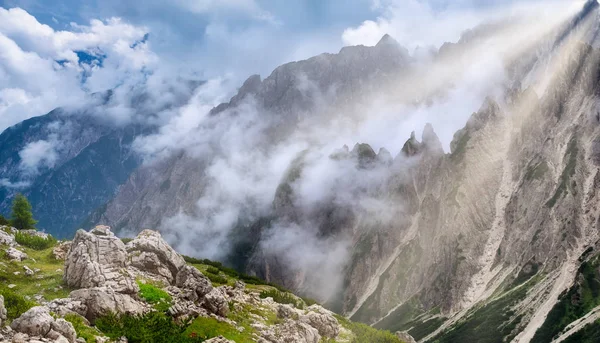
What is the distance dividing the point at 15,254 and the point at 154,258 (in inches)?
638

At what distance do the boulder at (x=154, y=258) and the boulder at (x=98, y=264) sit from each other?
2744 millimetres

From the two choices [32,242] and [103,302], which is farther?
[32,242]

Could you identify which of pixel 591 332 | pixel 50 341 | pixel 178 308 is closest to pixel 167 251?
pixel 178 308

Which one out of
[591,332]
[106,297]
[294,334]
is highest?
[106,297]

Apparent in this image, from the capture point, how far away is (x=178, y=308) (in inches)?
1688

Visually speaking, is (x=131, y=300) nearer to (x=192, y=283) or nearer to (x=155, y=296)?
(x=155, y=296)

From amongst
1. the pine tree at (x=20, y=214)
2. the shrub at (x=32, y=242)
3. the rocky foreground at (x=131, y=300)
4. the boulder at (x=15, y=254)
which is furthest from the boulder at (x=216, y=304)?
the pine tree at (x=20, y=214)

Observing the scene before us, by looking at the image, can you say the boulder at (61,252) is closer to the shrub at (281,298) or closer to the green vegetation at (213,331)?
the green vegetation at (213,331)

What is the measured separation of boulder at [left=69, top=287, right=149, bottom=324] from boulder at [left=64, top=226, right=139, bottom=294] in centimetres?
193

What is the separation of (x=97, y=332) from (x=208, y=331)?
10.7 meters

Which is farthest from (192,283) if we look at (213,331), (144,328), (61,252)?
(61,252)

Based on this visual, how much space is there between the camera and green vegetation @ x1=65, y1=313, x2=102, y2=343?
32312 millimetres

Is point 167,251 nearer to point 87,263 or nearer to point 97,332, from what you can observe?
point 87,263

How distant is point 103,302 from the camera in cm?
3881
